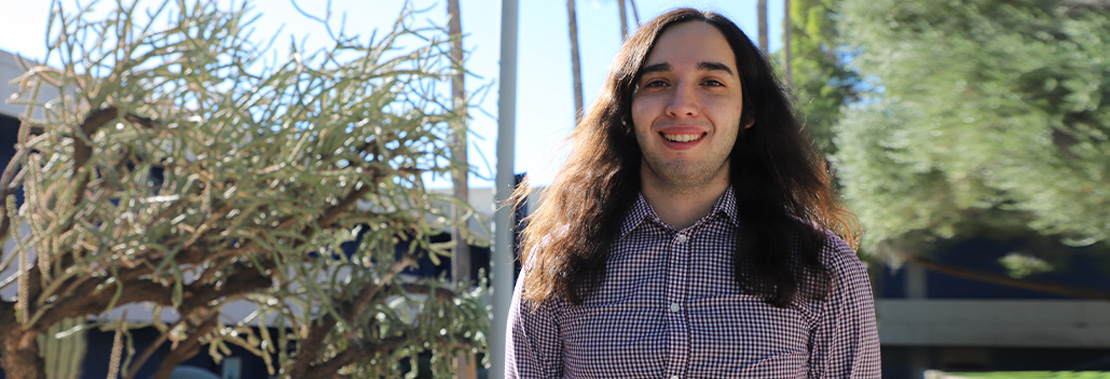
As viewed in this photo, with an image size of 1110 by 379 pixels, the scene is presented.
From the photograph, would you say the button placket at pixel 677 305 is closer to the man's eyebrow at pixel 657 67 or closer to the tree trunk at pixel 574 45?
the man's eyebrow at pixel 657 67

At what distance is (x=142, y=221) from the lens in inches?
130

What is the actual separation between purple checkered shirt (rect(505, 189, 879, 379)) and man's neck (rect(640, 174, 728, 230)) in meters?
0.03

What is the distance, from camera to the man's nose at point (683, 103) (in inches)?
68.2

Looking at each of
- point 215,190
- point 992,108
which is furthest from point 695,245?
point 992,108

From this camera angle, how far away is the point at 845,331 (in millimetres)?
1716

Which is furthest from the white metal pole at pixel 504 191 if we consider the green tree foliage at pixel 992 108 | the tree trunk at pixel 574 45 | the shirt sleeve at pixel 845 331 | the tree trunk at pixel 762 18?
the tree trunk at pixel 574 45

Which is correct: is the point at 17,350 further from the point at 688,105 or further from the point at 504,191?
the point at 688,105

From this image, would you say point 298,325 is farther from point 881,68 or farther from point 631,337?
point 881,68

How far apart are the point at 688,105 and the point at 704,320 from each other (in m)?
0.39

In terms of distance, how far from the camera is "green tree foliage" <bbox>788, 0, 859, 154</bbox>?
18375 millimetres

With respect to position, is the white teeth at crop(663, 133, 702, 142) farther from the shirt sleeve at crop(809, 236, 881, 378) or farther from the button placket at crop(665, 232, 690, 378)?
the shirt sleeve at crop(809, 236, 881, 378)

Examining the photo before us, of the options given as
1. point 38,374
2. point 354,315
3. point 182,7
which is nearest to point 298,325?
point 354,315

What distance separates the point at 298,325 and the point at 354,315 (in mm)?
531

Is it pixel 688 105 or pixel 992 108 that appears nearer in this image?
pixel 688 105
